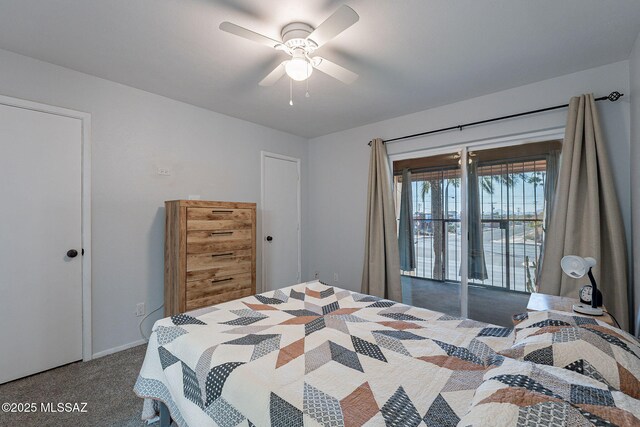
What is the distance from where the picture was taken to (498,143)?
2.94 m

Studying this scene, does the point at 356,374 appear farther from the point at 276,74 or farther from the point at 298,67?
→ the point at 276,74

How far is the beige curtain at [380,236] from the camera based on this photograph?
11.3 feet

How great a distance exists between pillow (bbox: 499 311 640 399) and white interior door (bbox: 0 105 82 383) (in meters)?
3.13

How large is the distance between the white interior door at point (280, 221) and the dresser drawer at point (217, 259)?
82 centimetres

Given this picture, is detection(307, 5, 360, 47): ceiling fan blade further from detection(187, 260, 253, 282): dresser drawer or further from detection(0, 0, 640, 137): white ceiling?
detection(187, 260, 253, 282): dresser drawer

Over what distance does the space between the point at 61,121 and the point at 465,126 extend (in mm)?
3740

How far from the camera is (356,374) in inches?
44.7

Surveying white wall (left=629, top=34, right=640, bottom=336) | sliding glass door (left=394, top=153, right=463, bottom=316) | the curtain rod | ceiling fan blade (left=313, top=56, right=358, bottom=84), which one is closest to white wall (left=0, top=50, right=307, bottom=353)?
ceiling fan blade (left=313, top=56, right=358, bottom=84)

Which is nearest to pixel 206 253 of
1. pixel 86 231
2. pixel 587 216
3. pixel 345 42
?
pixel 86 231

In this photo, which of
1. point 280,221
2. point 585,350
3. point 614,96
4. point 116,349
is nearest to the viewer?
point 585,350

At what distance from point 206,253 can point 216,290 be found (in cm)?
38

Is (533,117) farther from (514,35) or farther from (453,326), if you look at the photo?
(453,326)

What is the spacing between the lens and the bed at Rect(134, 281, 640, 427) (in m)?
0.80

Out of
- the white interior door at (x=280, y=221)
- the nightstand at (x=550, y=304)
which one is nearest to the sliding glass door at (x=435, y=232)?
the nightstand at (x=550, y=304)
